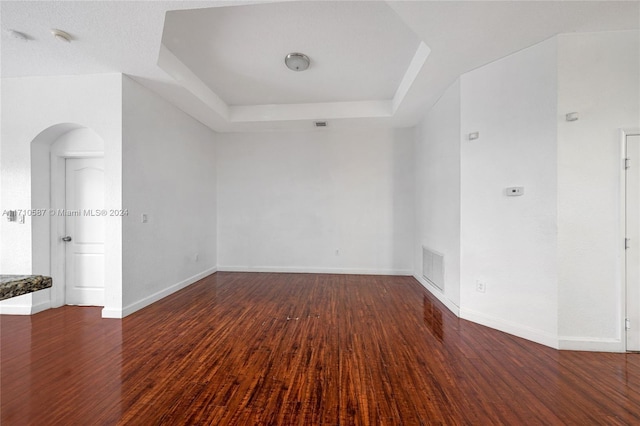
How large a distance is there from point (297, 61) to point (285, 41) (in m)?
0.35

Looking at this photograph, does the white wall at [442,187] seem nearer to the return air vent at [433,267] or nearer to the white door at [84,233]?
the return air vent at [433,267]

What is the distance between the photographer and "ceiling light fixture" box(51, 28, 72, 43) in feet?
8.07

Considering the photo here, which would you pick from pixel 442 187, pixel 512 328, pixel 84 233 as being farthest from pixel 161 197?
pixel 512 328

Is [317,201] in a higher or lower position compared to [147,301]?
higher

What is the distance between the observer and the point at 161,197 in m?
3.96

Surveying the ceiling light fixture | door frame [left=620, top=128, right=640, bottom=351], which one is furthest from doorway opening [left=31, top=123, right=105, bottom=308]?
door frame [left=620, top=128, right=640, bottom=351]

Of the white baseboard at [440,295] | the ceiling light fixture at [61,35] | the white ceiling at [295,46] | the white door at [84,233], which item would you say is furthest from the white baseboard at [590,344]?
the ceiling light fixture at [61,35]

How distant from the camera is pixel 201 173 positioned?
5137mm

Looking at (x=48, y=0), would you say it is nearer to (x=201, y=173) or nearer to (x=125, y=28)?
(x=125, y=28)

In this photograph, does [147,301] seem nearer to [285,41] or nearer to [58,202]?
[58,202]

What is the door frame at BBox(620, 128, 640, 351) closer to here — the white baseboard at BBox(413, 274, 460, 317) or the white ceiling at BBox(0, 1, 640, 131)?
the white ceiling at BBox(0, 1, 640, 131)

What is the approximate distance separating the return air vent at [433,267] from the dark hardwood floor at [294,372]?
0.72 m

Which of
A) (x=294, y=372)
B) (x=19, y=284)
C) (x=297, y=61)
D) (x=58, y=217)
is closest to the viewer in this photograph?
(x=19, y=284)

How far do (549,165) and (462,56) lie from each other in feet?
4.85
